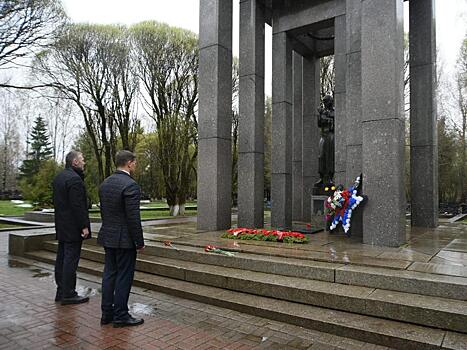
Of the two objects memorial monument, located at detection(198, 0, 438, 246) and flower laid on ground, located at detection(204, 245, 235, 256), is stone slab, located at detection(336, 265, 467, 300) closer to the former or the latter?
flower laid on ground, located at detection(204, 245, 235, 256)

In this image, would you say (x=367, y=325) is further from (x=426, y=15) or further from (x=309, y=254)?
(x=426, y=15)

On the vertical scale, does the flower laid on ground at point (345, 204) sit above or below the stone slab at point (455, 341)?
above

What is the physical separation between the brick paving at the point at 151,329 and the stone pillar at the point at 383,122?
3.54 meters

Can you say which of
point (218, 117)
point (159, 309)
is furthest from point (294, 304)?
point (218, 117)

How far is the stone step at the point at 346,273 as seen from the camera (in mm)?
4219

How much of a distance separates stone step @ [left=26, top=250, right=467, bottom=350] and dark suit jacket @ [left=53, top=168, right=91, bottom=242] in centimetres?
151

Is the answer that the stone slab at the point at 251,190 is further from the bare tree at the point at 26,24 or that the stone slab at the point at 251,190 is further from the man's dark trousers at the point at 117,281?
the bare tree at the point at 26,24

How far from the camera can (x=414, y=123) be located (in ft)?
37.2

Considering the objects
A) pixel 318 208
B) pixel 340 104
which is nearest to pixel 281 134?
pixel 340 104

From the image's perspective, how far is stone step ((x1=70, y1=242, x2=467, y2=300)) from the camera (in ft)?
13.8

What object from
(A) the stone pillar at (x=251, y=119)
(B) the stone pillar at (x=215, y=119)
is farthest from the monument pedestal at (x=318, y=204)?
(B) the stone pillar at (x=215, y=119)

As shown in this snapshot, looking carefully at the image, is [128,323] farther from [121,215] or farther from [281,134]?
[281,134]

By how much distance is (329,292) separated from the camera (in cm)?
449

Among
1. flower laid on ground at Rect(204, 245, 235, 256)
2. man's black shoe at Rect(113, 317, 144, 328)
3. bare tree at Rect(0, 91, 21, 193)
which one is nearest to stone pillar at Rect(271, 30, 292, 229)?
flower laid on ground at Rect(204, 245, 235, 256)
